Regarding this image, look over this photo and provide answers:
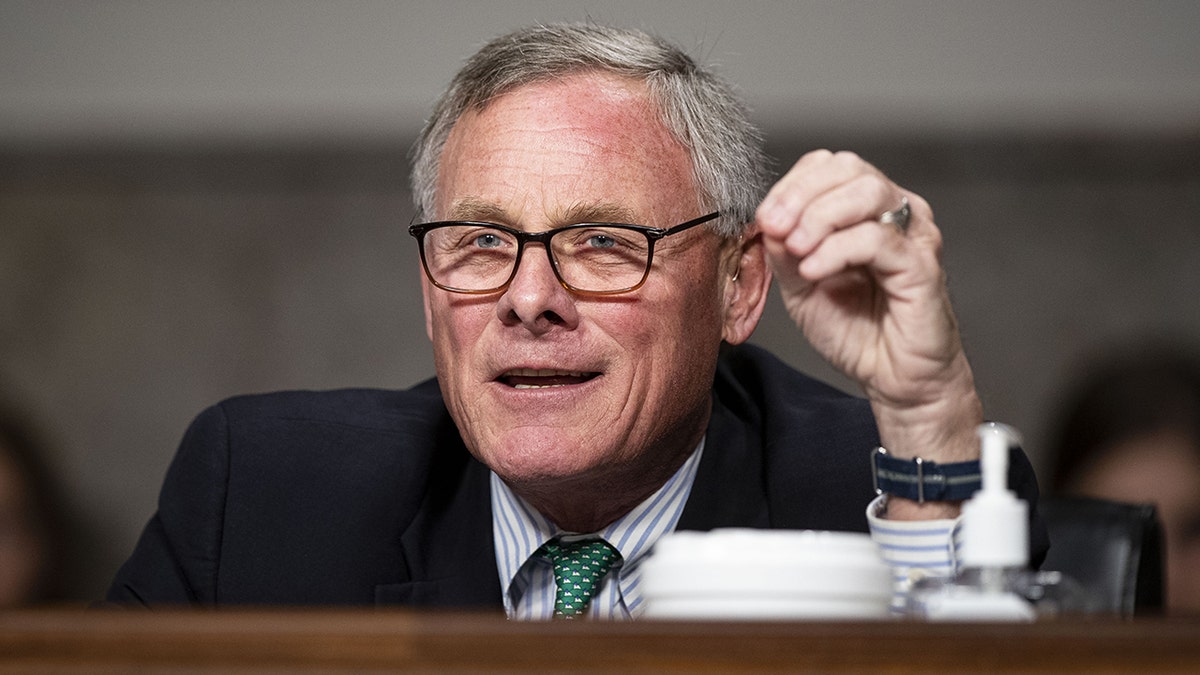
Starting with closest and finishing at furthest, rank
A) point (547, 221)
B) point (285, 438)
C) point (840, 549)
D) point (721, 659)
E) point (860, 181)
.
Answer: point (721, 659) → point (840, 549) → point (860, 181) → point (547, 221) → point (285, 438)

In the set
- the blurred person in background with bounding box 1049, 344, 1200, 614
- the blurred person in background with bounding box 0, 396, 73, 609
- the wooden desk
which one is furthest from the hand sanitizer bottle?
the blurred person in background with bounding box 0, 396, 73, 609

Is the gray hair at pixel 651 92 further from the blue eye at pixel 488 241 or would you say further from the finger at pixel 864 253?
the finger at pixel 864 253

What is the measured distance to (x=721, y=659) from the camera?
66 centimetres

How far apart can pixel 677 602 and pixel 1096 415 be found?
1.94 m

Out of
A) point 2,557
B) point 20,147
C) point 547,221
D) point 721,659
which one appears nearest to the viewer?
point 721,659

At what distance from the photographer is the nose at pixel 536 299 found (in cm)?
147

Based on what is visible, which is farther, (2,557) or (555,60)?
(2,557)

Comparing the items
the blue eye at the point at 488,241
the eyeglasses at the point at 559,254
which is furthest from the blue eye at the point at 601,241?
the blue eye at the point at 488,241

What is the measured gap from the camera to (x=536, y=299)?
1.47 m

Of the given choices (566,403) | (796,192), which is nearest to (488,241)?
(566,403)

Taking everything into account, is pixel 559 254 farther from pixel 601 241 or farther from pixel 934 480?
pixel 934 480

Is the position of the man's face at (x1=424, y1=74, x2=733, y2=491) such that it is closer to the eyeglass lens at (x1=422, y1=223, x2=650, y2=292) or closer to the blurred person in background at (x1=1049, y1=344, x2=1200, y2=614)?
the eyeglass lens at (x1=422, y1=223, x2=650, y2=292)

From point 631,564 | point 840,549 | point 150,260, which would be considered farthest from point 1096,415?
point 150,260

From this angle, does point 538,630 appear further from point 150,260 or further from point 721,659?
point 150,260
